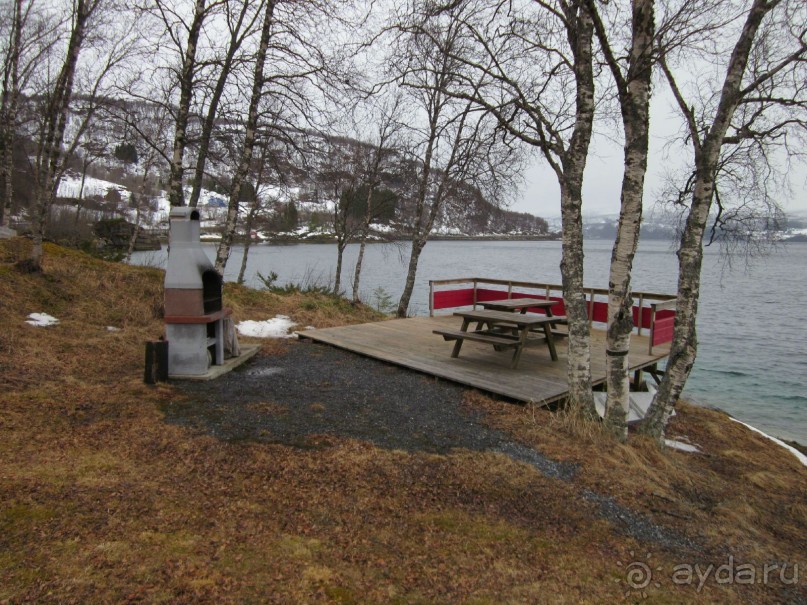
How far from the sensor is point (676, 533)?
12.0ft

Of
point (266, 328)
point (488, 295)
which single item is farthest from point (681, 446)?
point (266, 328)

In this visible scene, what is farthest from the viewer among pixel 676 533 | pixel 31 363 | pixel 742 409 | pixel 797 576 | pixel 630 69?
pixel 742 409

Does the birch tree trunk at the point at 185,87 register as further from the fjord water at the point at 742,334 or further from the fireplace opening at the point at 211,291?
the fjord water at the point at 742,334

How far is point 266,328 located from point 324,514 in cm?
750

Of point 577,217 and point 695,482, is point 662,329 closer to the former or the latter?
point 577,217

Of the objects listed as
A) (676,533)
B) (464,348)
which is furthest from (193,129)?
(676,533)

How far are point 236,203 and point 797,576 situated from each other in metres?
9.55

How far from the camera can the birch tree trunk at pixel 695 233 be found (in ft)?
19.0

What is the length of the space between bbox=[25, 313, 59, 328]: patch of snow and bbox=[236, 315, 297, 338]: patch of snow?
9.95ft

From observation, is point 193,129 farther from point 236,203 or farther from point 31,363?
point 31,363

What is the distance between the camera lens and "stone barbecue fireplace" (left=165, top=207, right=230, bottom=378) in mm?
6188

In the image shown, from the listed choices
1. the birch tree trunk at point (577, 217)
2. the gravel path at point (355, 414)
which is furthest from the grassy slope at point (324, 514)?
the birch tree trunk at point (577, 217)

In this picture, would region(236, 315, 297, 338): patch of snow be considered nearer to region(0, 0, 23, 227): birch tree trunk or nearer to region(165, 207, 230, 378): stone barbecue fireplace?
region(165, 207, 230, 378): stone barbecue fireplace

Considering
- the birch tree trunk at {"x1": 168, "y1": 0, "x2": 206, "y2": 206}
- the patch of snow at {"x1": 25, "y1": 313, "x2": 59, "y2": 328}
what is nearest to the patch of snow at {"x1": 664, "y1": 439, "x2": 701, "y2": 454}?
the birch tree trunk at {"x1": 168, "y1": 0, "x2": 206, "y2": 206}
